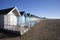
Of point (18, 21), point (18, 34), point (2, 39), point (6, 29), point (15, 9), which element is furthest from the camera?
point (18, 21)

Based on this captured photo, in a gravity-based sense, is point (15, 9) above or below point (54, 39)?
above

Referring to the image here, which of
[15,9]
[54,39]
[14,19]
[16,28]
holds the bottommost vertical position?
[54,39]

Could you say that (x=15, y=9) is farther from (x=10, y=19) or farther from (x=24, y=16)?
(x=24, y=16)

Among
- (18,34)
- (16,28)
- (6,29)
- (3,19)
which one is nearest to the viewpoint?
(18,34)

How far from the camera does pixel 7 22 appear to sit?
20.0 meters

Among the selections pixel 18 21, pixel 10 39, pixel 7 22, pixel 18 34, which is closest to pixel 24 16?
pixel 18 21

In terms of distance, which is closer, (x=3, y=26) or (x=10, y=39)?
(x=10, y=39)

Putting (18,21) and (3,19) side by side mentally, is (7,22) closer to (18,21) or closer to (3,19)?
(3,19)

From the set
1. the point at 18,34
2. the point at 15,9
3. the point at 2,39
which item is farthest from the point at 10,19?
the point at 2,39

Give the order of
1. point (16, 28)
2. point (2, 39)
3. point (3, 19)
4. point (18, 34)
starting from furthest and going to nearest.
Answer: point (3, 19) < point (16, 28) < point (18, 34) < point (2, 39)

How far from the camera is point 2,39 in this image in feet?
43.5

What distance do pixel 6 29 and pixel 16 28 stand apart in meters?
2.43

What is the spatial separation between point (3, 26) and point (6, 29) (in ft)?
4.33

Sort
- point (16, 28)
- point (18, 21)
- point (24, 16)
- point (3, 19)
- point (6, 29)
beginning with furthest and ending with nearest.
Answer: point (24, 16)
point (18, 21)
point (3, 19)
point (6, 29)
point (16, 28)
